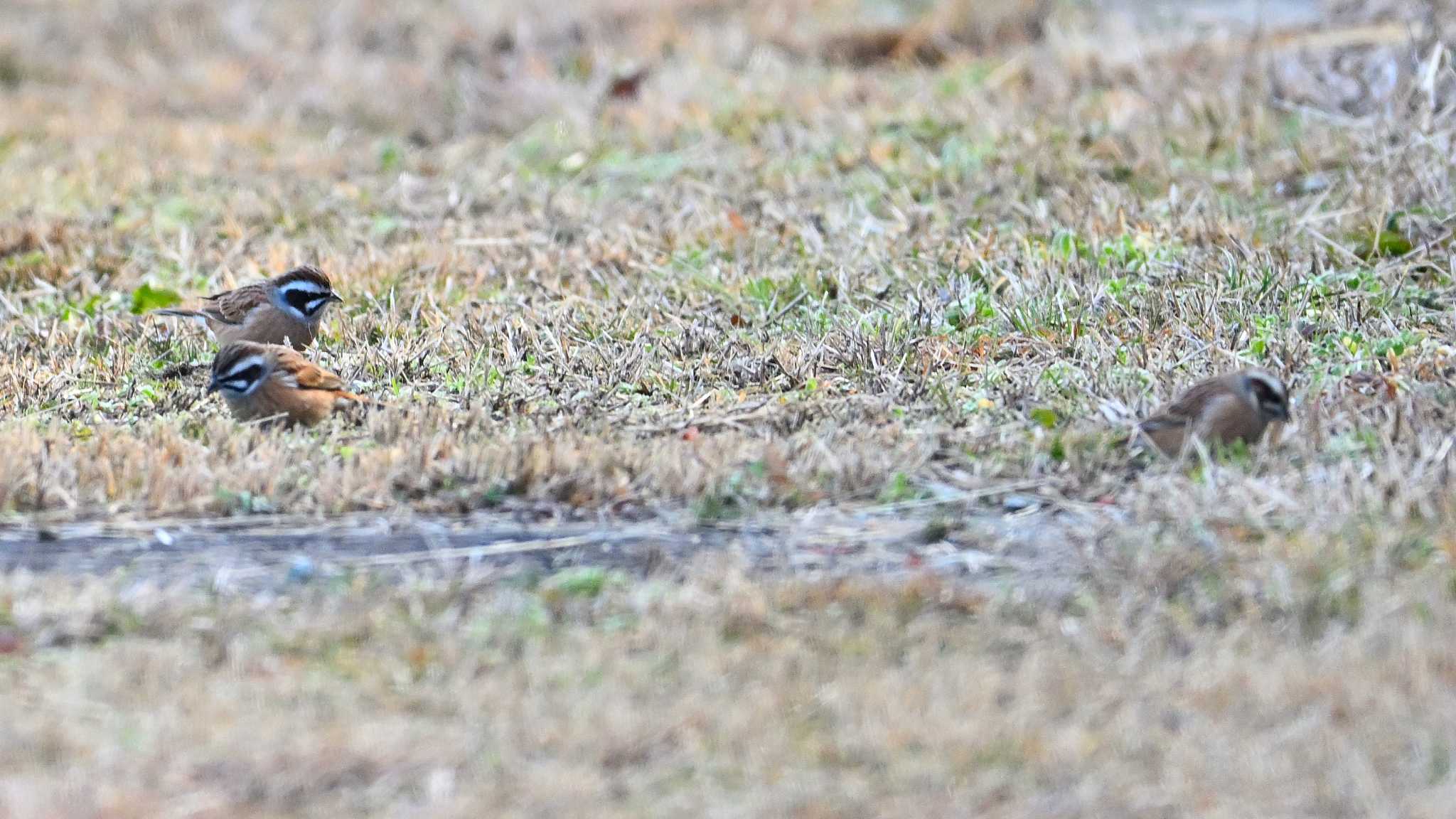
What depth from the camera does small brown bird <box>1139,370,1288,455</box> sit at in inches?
228

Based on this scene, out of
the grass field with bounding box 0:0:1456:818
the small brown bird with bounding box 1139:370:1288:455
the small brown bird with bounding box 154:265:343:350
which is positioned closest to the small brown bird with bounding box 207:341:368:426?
the grass field with bounding box 0:0:1456:818

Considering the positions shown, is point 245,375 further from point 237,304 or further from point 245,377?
point 237,304

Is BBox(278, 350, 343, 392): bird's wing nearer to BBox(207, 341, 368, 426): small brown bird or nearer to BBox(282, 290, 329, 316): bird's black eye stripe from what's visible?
BBox(207, 341, 368, 426): small brown bird

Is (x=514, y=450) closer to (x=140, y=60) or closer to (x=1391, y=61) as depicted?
(x=1391, y=61)

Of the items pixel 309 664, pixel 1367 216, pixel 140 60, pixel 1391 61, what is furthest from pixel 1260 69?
pixel 140 60

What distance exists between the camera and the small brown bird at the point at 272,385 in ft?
21.7

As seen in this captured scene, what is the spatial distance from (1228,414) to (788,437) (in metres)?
1.45

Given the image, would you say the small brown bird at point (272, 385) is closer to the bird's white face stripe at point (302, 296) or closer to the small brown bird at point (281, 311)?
the small brown bird at point (281, 311)

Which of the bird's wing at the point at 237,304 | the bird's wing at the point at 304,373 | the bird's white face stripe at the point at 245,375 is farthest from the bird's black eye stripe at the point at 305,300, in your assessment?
the bird's white face stripe at the point at 245,375

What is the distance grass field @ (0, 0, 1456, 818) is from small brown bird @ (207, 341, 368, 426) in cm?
11

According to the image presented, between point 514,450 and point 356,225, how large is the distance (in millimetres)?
4713

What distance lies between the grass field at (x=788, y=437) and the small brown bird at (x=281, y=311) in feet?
0.66

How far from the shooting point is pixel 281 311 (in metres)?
8.01

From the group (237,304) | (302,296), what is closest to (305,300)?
(302,296)
